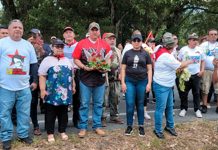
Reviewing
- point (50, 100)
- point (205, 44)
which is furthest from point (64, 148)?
point (205, 44)

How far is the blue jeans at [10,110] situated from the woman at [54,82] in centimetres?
37

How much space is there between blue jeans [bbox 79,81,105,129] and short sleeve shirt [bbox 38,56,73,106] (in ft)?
1.36

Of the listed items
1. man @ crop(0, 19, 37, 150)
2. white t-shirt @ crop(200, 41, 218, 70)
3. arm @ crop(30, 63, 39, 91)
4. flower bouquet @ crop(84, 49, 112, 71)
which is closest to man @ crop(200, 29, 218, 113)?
white t-shirt @ crop(200, 41, 218, 70)

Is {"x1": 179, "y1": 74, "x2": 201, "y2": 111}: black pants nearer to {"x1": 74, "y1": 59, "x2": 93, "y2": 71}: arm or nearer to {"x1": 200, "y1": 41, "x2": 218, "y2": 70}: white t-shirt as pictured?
{"x1": 200, "y1": 41, "x2": 218, "y2": 70}: white t-shirt

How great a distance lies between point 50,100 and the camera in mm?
6332

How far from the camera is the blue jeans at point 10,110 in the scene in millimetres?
5926

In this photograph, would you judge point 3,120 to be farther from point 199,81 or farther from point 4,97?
point 199,81

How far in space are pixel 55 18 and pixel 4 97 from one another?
9.49m

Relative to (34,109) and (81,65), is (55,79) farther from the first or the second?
(34,109)

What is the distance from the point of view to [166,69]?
6984 millimetres

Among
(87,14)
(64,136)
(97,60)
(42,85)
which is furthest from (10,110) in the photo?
(87,14)

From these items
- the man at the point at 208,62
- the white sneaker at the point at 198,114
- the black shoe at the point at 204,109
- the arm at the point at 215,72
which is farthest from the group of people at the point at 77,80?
the man at the point at 208,62

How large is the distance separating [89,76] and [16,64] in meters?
1.48

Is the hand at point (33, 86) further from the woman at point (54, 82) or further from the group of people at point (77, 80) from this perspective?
the woman at point (54, 82)
